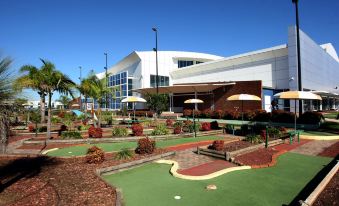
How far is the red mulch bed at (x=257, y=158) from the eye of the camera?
916 centimetres

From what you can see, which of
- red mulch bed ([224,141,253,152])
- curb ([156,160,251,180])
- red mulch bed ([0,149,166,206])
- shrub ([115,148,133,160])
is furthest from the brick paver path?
red mulch bed ([0,149,166,206])

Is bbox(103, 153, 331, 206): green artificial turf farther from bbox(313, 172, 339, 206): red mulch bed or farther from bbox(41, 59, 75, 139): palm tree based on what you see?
bbox(41, 59, 75, 139): palm tree

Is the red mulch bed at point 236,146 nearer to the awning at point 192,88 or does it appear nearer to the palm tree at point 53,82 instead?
the palm tree at point 53,82

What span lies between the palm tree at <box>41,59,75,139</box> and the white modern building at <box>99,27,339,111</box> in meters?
24.7

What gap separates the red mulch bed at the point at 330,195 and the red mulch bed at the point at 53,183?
457 cm

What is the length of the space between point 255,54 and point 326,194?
35133 mm

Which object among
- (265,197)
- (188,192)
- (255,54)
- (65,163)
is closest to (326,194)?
(265,197)

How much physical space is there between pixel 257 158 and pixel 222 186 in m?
3.59

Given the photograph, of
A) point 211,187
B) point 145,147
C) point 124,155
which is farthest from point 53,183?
Result: point 211,187

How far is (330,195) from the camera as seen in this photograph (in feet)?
19.0

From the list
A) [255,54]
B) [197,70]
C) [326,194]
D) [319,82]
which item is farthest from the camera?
[197,70]

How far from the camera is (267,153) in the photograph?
1071 centimetres

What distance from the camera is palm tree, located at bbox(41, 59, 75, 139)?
14445 millimetres

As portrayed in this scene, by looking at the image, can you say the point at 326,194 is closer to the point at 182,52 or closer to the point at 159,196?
the point at 159,196
